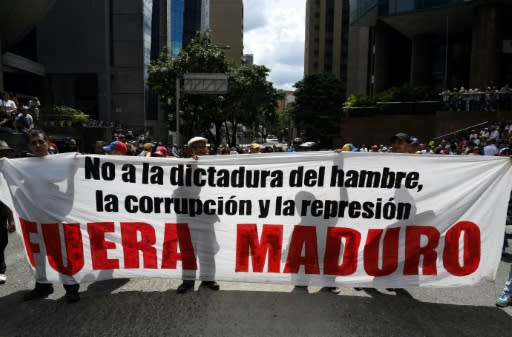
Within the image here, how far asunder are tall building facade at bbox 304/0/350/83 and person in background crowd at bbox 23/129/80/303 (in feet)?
301

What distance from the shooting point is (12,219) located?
4.77 m

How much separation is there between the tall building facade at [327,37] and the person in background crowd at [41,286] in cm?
9188

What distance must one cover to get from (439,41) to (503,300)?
36.6 m

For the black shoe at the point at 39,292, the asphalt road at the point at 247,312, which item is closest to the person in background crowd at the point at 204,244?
the asphalt road at the point at 247,312

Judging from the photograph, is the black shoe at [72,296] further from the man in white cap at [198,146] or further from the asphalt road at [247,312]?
the man in white cap at [198,146]

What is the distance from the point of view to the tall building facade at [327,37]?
320 ft

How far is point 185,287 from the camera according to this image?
4.87 meters

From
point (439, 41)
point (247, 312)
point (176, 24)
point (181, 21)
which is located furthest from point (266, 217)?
point (181, 21)

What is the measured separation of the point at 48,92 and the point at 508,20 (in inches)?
1609

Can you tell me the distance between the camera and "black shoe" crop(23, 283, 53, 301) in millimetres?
4559

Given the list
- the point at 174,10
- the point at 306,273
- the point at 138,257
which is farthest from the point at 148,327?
the point at 174,10

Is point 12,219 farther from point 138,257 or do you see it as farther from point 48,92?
point 48,92

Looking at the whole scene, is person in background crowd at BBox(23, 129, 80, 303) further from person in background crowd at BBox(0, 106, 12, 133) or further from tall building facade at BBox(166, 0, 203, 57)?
tall building facade at BBox(166, 0, 203, 57)

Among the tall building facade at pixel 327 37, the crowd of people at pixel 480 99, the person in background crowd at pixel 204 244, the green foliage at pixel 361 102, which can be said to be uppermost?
the tall building facade at pixel 327 37
